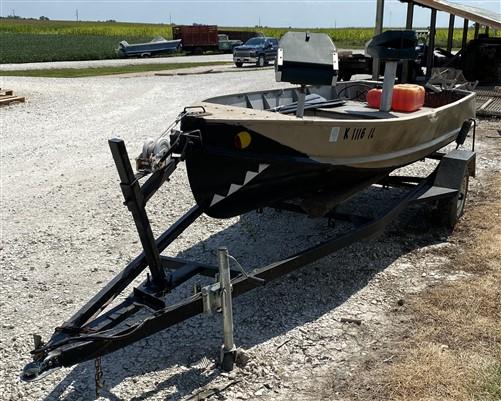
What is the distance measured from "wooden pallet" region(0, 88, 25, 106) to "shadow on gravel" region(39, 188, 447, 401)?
10.4 metres

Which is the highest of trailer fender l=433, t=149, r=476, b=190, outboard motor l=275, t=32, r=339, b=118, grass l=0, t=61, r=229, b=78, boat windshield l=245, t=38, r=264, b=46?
outboard motor l=275, t=32, r=339, b=118

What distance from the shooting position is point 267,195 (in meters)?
4.67

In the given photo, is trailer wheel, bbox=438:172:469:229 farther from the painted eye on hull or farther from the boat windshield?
the boat windshield

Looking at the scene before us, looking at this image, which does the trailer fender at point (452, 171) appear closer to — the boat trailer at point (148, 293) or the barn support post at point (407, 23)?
the boat trailer at point (148, 293)

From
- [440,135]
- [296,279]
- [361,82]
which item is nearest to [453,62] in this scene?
[361,82]

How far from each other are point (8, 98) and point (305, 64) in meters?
12.5

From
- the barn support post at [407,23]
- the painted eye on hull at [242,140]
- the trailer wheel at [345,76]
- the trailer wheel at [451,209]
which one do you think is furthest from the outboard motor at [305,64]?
the trailer wheel at [345,76]

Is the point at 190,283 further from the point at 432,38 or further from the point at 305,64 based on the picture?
the point at 432,38

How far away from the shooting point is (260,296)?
497cm

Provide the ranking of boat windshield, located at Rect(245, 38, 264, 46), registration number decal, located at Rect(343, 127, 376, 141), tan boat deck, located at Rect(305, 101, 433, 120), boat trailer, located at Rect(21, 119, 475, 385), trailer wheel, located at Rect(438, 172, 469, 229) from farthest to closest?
boat windshield, located at Rect(245, 38, 264, 46) → tan boat deck, located at Rect(305, 101, 433, 120) → trailer wheel, located at Rect(438, 172, 469, 229) → registration number decal, located at Rect(343, 127, 376, 141) → boat trailer, located at Rect(21, 119, 475, 385)

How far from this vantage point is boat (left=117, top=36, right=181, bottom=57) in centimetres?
3494

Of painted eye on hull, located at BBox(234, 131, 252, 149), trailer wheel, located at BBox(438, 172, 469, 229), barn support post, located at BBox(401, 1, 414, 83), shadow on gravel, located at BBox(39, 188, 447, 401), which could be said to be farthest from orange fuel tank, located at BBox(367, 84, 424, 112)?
barn support post, located at BBox(401, 1, 414, 83)

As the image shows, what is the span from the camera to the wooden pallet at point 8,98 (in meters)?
14.7

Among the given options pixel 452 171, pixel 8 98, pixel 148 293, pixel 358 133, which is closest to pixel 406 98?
pixel 452 171
